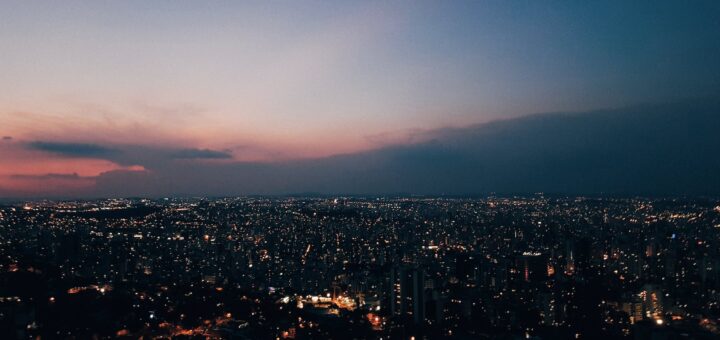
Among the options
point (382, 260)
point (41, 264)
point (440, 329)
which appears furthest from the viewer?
point (382, 260)

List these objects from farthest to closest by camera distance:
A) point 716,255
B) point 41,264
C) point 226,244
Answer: point 226,244 → point 41,264 → point 716,255

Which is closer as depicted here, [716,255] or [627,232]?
[716,255]

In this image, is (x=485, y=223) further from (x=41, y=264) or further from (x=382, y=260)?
(x=41, y=264)

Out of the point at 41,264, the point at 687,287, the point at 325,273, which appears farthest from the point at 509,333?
the point at 41,264

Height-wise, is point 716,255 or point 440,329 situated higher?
point 716,255

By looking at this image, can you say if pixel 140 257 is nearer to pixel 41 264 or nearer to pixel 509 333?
pixel 41 264

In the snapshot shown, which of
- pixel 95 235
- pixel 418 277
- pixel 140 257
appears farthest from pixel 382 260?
pixel 95 235
